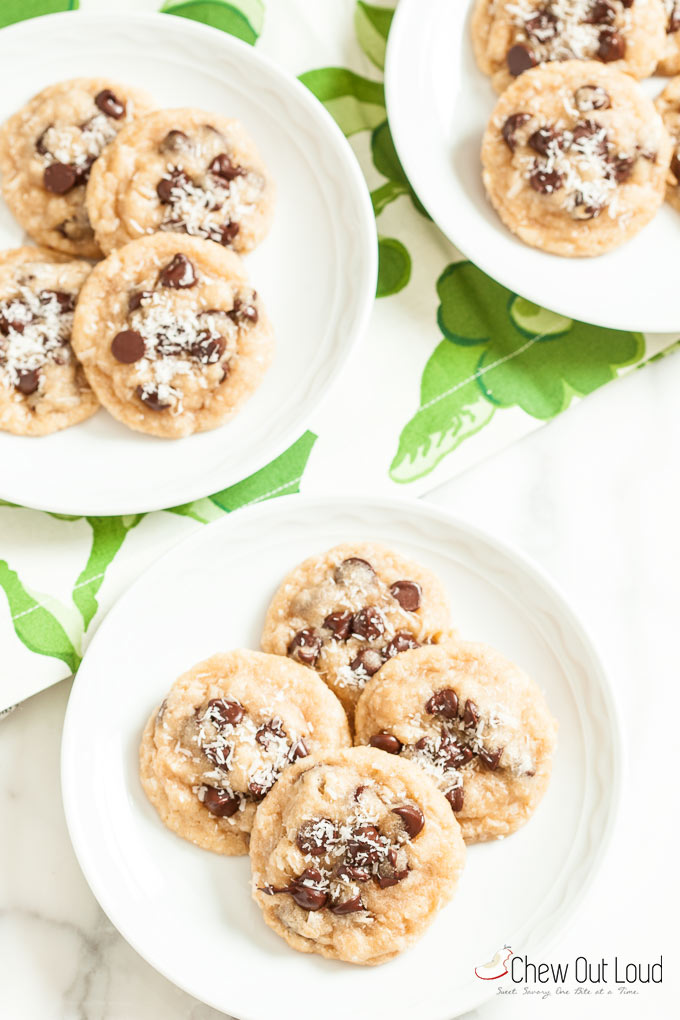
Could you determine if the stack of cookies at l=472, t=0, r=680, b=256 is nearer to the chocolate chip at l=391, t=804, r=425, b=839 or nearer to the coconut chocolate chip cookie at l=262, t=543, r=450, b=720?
the coconut chocolate chip cookie at l=262, t=543, r=450, b=720

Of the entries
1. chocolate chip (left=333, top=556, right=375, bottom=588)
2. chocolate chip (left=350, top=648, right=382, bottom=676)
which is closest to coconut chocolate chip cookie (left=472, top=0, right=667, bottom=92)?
chocolate chip (left=333, top=556, right=375, bottom=588)

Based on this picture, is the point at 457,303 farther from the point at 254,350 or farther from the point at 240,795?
the point at 240,795

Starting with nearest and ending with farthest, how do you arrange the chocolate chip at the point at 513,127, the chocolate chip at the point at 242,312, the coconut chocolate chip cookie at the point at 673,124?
the chocolate chip at the point at 242,312 → the chocolate chip at the point at 513,127 → the coconut chocolate chip cookie at the point at 673,124

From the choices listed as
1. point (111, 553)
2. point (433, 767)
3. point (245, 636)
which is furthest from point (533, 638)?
point (111, 553)

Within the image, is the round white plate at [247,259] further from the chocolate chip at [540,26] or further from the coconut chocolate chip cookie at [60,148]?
the chocolate chip at [540,26]

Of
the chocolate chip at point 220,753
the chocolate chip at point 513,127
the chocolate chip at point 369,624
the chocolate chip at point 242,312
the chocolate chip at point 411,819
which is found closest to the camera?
the chocolate chip at point 411,819

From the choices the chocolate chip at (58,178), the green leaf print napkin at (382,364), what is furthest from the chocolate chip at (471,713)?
A: the chocolate chip at (58,178)
